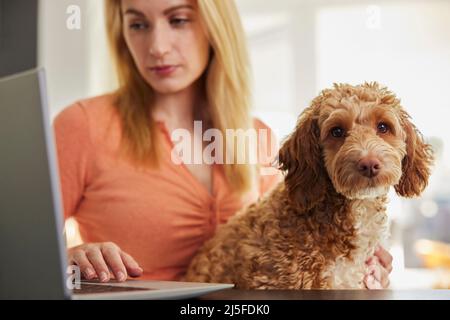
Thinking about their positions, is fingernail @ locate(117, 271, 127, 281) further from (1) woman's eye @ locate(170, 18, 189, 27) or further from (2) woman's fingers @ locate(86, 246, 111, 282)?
(1) woman's eye @ locate(170, 18, 189, 27)

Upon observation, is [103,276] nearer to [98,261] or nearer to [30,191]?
[98,261]

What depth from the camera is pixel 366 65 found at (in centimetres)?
157

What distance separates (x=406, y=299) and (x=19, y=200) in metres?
0.78

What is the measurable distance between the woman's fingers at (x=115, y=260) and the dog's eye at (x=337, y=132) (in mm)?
607

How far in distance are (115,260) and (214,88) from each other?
0.53 metres

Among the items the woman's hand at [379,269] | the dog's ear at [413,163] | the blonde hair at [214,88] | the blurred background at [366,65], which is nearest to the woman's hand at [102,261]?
the blurred background at [366,65]

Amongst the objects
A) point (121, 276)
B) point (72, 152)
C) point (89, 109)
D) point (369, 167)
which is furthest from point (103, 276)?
point (369, 167)

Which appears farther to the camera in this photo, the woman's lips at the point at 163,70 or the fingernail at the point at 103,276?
the woman's lips at the point at 163,70

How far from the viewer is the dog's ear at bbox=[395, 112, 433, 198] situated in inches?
56.0

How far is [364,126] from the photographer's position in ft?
4.50

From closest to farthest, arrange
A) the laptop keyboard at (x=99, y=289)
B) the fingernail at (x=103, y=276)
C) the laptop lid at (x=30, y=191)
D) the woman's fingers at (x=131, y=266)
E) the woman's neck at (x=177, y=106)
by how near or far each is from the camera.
→ the laptop lid at (x=30, y=191) < the laptop keyboard at (x=99, y=289) < the fingernail at (x=103, y=276) < the woman's fingers at (x=131, y=266) < the woman's neck at (x=177, y=106)

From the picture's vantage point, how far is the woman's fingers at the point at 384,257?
1.50 metres

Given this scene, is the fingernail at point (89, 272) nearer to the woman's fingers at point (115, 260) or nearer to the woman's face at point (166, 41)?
the woman's fingers at point (115, 260)
